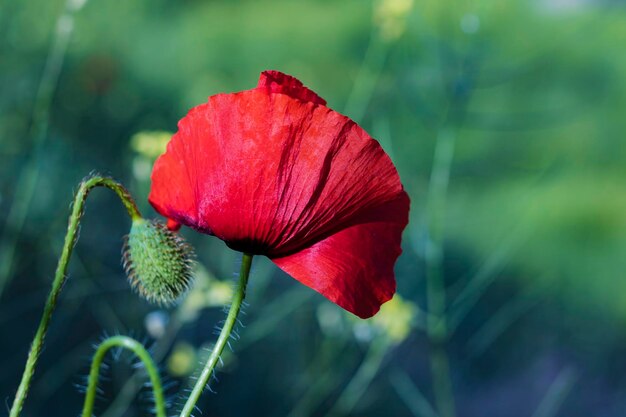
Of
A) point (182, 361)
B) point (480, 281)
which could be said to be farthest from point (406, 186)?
point (182, 361)

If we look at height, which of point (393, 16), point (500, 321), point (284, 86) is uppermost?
point (393, 16)

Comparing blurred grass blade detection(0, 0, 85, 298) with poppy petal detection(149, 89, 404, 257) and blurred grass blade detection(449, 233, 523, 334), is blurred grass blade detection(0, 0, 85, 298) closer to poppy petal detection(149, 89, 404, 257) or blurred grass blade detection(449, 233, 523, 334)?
blurred grass blade detection(449, 233, 523, 334)

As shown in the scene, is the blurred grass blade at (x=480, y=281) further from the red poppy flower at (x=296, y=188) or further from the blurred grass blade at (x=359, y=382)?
the red poppy flower at (x=296, y=188)

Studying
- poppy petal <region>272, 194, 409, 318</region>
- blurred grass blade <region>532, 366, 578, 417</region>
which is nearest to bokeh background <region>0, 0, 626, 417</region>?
Answer: blurred grass blade <region>532, 366, 578, 417</region>

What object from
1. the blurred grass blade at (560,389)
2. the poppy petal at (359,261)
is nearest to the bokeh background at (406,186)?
the blurred grass blade at (560,389)

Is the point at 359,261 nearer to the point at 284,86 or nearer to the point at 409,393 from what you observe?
the point at 284,86

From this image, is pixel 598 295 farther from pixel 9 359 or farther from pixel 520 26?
pixel 9 359
